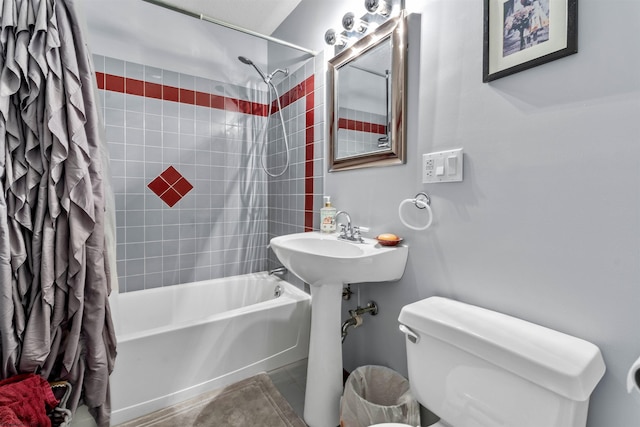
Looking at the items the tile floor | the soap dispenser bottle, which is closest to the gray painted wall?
the soap dispenser bottle

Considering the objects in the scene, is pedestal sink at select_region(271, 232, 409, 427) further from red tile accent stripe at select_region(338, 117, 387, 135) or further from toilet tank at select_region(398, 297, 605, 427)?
red tile accent stripe at select_region(338, 117, 387, 135)

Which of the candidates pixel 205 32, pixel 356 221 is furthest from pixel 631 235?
pixel 205 32

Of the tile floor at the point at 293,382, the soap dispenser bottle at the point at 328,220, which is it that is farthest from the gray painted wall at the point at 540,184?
the tile floor at the point at 293,382

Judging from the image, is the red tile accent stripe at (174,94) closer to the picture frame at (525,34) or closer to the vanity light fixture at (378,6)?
the vanity light fixture at (378,6)

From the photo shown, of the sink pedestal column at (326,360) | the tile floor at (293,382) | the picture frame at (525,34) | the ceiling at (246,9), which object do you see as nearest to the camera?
the picture frame at (525,34)

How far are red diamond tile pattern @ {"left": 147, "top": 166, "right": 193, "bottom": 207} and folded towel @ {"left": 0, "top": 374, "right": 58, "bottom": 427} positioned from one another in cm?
121

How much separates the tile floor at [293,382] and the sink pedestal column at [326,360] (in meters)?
0.17

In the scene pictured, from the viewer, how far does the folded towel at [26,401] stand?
2.67 ft

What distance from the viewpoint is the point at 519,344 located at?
71 cm

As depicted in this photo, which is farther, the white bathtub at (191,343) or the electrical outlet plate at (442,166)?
the white bathtub at (191,343)

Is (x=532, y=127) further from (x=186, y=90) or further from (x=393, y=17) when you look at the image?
(x=186, y=90)

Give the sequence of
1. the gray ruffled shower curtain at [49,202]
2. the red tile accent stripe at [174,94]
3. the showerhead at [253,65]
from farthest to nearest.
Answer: the showerhead at [253,65]
the red tile accent stripe at [174,94]
the gray ruffled shower curtain at [49,202]

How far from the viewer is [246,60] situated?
2068 mm

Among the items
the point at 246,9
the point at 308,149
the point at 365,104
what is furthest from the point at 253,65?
the point at 365,104
